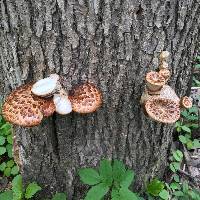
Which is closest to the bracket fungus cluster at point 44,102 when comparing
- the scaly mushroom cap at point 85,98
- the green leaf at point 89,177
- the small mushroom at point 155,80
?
the scaly mushroom cap at point 85,98

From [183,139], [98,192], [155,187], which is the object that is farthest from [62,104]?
[183,139]

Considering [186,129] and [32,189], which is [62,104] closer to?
[32,189]

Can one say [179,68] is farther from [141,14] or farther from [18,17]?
[18,17]

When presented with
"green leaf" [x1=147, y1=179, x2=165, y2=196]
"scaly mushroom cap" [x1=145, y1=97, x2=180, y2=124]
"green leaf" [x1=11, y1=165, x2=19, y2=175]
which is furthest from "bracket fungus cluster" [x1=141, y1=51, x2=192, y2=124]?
"green leaf" [x1=11, y1=165, x2=19, y2=175]

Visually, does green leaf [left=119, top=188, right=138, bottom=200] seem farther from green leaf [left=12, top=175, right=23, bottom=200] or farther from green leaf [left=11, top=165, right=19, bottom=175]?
green leaf [left=11, top=165, right=19, bottom=175]

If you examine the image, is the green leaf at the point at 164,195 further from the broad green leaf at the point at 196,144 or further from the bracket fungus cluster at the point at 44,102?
the bracket fungus cluster at the point at 44,102

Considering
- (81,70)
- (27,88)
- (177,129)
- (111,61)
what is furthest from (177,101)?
(177,129)
